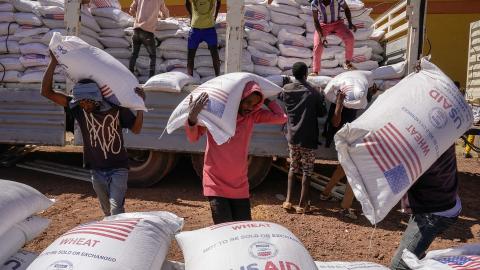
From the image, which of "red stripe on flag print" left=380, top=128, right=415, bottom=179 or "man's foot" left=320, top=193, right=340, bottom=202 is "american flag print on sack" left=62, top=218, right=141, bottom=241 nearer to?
"red stripe on flag print" left=380, top=128, right=415, bottom=179

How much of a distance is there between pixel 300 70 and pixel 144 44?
2.01 meters

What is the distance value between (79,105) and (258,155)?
256 cm

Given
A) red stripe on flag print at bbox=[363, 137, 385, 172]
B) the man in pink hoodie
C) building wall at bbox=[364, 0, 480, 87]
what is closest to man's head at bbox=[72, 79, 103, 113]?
the man in pink hoodie

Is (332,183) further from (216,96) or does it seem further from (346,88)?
(216,96)

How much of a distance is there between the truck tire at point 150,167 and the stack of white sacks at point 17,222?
118 inches

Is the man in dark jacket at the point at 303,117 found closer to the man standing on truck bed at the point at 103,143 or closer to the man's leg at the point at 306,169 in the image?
the man's leg at the point at 306,169

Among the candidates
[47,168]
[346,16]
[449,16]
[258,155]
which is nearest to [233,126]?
[258,155]

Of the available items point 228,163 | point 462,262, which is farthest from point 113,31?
point 462,262

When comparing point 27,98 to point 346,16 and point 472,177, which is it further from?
point 472,177

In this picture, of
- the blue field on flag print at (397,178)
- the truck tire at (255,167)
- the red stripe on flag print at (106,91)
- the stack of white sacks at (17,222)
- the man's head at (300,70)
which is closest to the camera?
the blue field on flag print at (397,178)

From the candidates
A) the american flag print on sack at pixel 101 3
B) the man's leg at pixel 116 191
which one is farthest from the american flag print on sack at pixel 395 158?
the american flag print on sack at pixel 101 3

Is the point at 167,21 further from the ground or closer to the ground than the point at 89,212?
further from the ground

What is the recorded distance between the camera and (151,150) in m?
5.55

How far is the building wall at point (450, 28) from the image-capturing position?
12.4m
